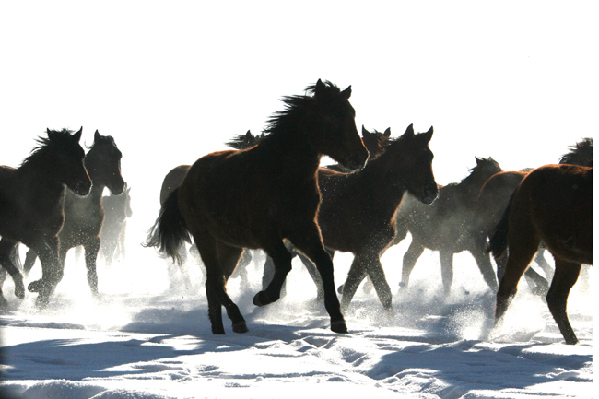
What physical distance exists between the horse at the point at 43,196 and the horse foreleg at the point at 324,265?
4.48m

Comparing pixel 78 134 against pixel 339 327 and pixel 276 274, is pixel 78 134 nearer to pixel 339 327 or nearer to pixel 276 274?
pixel 276 274

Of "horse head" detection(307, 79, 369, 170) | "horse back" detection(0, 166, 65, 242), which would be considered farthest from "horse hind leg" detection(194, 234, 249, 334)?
"horse back" detection(0, 166, 65, 242)

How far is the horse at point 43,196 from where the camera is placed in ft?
28.8

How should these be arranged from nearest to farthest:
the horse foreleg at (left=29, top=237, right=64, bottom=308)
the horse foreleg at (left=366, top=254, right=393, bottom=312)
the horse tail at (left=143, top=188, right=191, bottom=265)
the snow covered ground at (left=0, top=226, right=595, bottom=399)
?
1. the snow covered ground at (left=0, top=226, right=595, bottom=399)
2. the horse tail at (left=143, top=188, right=191, bottom=265)
3. the horse foreleg at (left=366, top=254, right=393, bottom=312)
4. the horse foreleg at (left=29, top=237, right=64, bottom=308)

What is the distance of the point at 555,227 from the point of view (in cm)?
525

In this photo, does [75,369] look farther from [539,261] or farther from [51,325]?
[539,261]

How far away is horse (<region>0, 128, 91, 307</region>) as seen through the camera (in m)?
8.77

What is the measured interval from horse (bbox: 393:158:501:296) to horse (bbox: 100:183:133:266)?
1063cm

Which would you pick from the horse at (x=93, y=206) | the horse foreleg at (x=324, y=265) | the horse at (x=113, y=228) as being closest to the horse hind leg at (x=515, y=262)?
the horse foreleg at (x=324, y=265)

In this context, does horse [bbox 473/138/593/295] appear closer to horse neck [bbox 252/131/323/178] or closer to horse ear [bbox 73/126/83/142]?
horse neck [bbox 252/131/323/178]

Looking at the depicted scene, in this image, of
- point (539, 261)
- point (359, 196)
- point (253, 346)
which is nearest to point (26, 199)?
point (359, 196)

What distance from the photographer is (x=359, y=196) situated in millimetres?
7828

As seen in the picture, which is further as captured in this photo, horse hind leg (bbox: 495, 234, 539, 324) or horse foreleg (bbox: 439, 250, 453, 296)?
horse foreleg (bbox: 439, 250, 453, 296)

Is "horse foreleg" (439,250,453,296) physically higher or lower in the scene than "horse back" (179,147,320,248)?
lower
